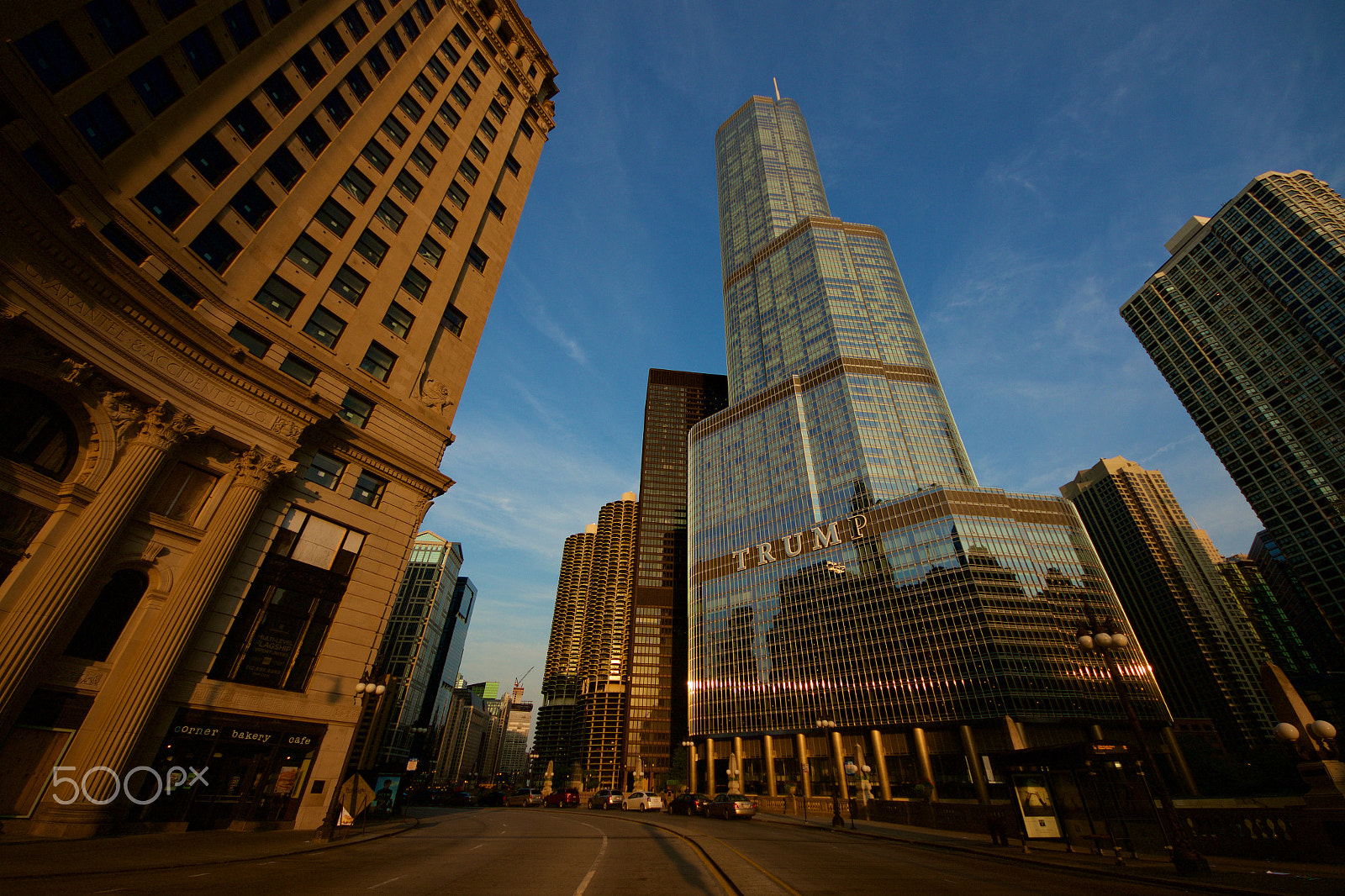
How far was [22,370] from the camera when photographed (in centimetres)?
1711

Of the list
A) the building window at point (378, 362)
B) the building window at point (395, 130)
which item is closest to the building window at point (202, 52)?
the building window at point (395, 130)

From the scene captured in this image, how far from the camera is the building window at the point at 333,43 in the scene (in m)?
32.3

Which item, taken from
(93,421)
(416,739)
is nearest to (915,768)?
(416,739)

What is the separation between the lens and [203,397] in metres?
21.6

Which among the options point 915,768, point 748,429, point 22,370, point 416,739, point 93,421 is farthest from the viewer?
point 748,429

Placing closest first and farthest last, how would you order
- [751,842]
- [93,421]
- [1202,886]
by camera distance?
[1202,886]
[93,421]
[751,842]

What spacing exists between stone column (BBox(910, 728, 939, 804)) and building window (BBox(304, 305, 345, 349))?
92134mm

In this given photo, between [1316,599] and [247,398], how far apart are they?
183 meters

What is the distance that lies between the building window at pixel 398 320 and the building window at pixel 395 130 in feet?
40.5

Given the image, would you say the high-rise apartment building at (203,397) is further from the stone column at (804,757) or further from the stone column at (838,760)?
the stone column at (804,757)

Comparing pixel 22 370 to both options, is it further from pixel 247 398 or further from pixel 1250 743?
pixel 1250 743

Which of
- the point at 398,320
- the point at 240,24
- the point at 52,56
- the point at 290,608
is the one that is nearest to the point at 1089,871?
the point at 290,608

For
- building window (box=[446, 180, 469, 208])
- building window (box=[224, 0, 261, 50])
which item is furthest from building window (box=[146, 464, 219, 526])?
building window (box=[446, 180, 469, 208])

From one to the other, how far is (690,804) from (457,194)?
5027 centimetres
